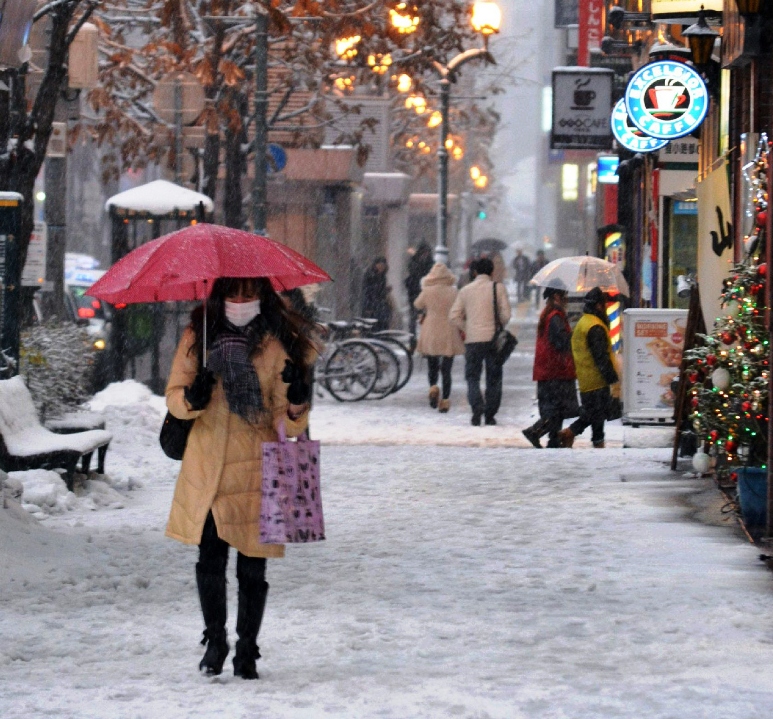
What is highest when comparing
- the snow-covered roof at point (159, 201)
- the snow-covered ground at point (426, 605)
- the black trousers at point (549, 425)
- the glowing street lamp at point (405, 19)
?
the glowing street lamp at point (405, 19)

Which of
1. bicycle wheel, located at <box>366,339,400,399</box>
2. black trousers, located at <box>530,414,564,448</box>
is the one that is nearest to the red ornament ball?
black trousers, located at <box>530,414,564,448</box>

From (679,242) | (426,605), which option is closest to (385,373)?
(679,242)

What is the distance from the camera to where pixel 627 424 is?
594 inches

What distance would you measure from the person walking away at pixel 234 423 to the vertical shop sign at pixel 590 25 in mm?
21793

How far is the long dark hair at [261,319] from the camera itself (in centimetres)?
624

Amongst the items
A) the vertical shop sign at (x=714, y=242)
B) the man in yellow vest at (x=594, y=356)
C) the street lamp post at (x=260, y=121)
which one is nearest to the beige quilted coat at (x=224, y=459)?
the vertical shop sign at (x=714, y=242)

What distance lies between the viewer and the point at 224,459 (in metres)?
6.14

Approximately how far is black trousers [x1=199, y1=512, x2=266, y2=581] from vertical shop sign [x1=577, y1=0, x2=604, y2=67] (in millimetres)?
22030

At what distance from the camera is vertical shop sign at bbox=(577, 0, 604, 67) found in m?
27.4

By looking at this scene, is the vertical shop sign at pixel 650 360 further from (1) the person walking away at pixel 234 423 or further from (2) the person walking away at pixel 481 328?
(1) the person walking away at pixel 234 423

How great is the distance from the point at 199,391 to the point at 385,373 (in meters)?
15.3

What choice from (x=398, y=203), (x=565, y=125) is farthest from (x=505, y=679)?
(x=398, y=203)

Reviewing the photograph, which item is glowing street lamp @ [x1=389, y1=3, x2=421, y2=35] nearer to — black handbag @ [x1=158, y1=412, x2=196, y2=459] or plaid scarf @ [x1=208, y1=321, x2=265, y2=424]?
plaid scarf @ [x1=208, y1=321, x2=265, y2=424]

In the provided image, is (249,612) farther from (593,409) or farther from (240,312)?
(593,409)
